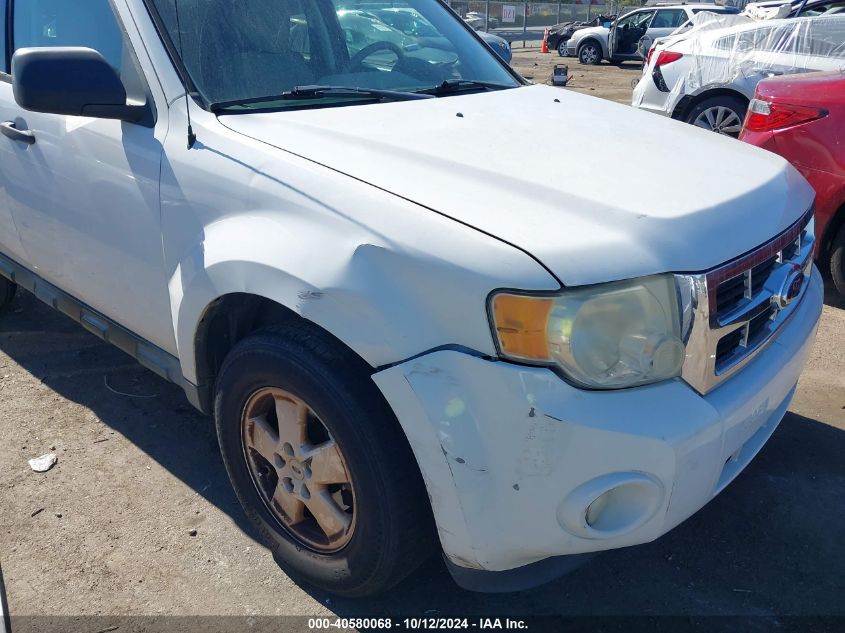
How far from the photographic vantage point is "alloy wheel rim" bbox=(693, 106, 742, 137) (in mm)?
7223

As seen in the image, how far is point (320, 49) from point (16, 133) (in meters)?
1.22

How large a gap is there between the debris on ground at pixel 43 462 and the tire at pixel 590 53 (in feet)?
77.5

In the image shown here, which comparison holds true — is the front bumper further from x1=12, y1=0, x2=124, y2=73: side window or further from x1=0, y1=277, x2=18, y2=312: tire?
x1=0, y1=277, x2=18, y2=312: tire

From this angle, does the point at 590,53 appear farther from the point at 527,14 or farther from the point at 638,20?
the point at 527,14

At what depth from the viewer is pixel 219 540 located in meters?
2.63

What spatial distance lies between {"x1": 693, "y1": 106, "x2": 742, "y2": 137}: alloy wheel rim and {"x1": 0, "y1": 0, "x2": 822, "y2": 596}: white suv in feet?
16.5

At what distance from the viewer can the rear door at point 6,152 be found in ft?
9.94

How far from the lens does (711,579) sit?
7.96 ft

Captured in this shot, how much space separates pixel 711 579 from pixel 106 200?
2.31m

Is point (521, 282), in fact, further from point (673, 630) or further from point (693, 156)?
point (673, 630)

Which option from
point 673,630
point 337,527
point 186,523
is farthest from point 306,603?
point 673,630

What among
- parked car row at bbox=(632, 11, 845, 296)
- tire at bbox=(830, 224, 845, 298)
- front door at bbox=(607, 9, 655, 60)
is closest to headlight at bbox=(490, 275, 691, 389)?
parked car row at bbox=(632, 11, 845, 296)

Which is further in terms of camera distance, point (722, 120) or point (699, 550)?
point (722, 120)

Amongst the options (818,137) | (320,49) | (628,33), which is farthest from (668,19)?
(320,49)
